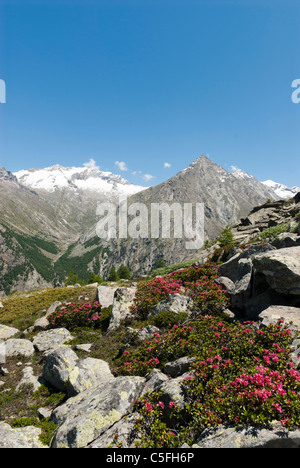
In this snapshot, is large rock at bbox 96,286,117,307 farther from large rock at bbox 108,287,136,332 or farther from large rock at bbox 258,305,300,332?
large rock at bbox 258,305,300,332

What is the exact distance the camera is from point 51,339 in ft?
59.5

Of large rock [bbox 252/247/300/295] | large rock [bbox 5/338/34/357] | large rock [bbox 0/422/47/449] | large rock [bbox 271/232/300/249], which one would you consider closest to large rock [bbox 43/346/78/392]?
large rock [bbox 0/422/47/449]

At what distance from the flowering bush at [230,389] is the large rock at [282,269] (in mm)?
2877

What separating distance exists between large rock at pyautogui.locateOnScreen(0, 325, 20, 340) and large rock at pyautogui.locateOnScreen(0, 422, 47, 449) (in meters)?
15.0

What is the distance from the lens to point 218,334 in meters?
10.8

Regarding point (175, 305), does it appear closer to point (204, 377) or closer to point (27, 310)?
point (204, 377)

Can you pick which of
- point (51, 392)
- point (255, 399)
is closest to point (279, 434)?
point (255, 399)

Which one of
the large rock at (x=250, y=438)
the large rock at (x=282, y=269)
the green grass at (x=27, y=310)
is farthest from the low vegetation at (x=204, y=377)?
the green grass at (x=27, y=310)

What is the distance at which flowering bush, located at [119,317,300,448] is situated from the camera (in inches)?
238

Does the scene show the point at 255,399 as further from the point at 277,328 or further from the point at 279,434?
the point at 277,328

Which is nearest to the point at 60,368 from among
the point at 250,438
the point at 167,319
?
the point at 167,319

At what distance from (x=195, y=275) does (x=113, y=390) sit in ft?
50.1

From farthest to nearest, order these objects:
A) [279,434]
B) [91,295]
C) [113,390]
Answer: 1. [91,295]
2. [113,390]
3. [279,434]

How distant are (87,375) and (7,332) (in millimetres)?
15172
